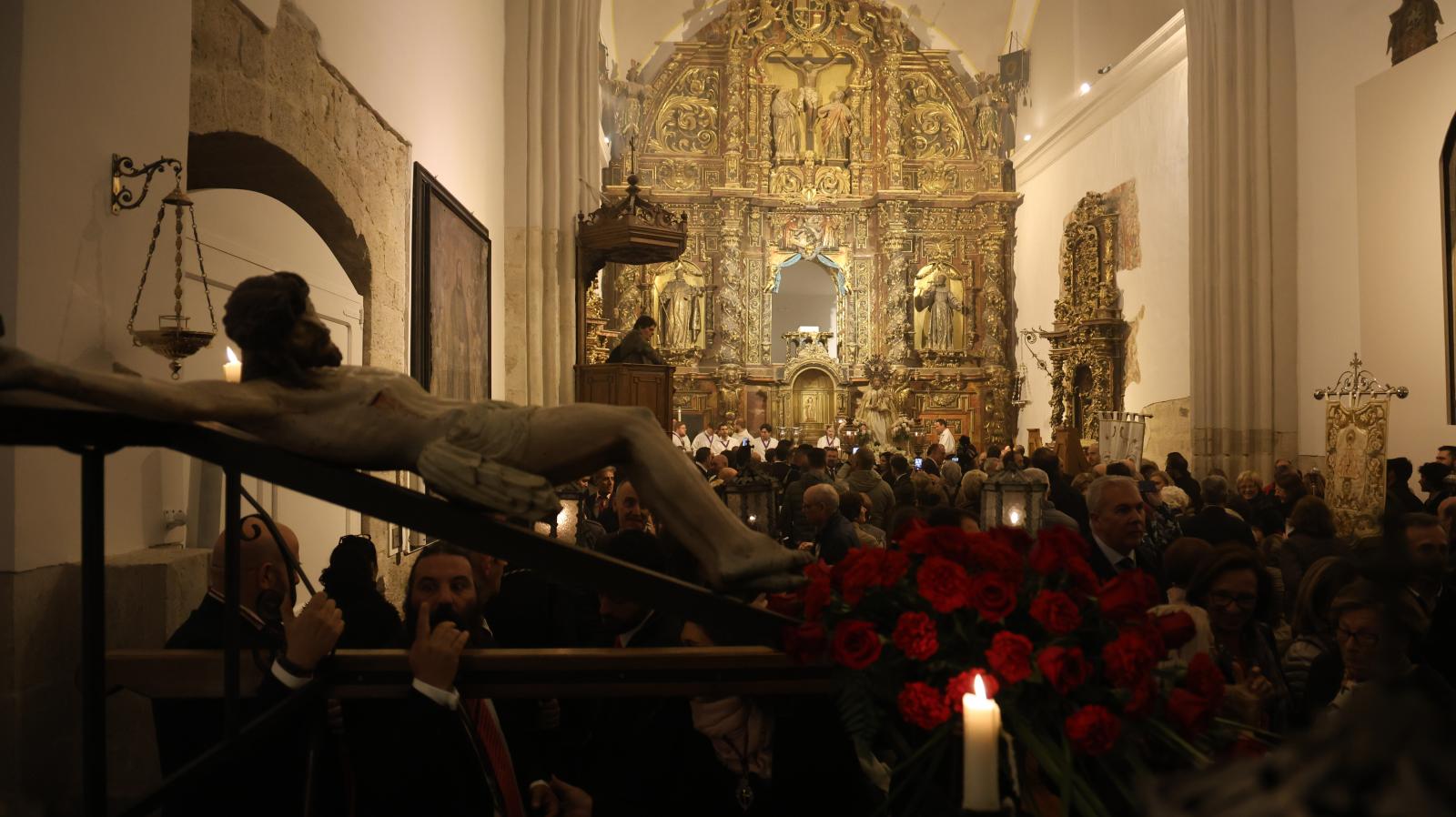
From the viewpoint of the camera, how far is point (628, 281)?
79.6 ft

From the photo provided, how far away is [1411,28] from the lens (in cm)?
1156

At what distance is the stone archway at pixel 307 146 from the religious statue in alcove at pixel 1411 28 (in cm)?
1050

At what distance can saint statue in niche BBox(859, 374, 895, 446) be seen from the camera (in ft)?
79.6

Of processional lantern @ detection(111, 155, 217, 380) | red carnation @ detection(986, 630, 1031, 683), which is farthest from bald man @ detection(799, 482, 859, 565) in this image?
red carnation @ detection(986, 630, 1031, 683)

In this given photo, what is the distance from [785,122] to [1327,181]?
1393 cm

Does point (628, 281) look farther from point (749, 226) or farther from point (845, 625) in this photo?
point (845, 625)

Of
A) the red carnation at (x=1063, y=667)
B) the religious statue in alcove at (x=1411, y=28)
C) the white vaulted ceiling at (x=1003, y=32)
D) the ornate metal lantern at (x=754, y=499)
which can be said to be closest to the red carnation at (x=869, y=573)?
the red carnation at (x=1063, y=667)

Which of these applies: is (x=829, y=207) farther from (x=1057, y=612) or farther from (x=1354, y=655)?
(x=1057, y=612)

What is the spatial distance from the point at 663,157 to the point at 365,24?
18.3 m

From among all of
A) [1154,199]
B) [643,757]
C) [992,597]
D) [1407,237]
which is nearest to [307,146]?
[643,757]

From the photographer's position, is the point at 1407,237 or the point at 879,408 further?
the point at 879,408

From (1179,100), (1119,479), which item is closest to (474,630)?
(1119,479)

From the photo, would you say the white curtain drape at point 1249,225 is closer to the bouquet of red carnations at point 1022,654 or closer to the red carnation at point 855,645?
the bouquet of red carnations at point 1022,654

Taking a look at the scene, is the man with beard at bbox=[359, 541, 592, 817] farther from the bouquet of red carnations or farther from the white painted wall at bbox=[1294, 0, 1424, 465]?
the white painted wall at bbox=[1294, 0, 1424, 465]
